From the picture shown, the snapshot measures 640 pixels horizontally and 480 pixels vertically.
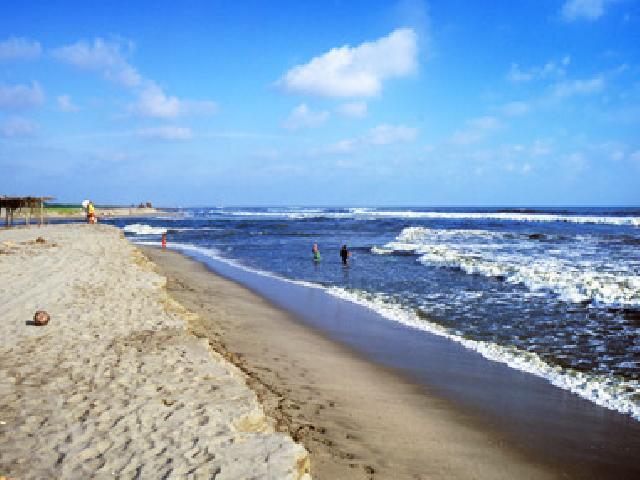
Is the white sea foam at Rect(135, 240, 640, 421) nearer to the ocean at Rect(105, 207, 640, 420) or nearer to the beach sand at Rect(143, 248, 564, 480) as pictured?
the ocean at Rect(105, 207, 640, 420)

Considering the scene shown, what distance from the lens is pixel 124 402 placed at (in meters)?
5.66

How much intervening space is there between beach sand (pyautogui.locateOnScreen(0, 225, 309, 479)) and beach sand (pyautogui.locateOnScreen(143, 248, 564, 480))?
1.96 ft

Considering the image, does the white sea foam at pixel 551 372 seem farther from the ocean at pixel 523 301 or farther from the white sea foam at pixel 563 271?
the white sea foam at pixel 563 271

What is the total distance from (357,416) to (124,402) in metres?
2.95

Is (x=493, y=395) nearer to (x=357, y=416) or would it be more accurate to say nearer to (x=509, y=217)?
(x=357, y=416)

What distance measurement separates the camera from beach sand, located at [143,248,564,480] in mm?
5051

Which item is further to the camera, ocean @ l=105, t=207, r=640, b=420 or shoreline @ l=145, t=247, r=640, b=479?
ocean @ l=105, t=207, r=640, b=420

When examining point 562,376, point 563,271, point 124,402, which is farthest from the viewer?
point 563,271

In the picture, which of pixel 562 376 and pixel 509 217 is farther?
pixel 509 217

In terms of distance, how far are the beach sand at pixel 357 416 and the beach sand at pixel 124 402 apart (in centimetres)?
60

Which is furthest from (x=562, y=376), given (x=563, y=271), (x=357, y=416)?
(x=563, y=271)

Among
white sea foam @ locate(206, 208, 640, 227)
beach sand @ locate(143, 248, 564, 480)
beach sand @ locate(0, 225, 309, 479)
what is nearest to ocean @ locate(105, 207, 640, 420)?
beach sand @ locate(143, 248, 564, 480)

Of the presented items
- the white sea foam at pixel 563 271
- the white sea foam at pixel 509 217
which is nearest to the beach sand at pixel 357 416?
the white sea foam at pixel 563 271

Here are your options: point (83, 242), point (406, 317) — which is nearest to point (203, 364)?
point (406, 317)
